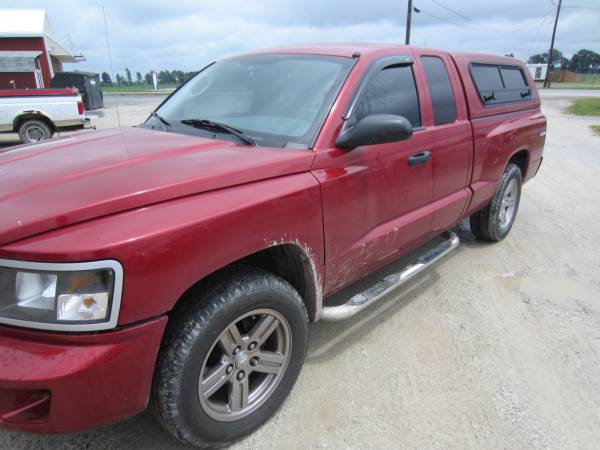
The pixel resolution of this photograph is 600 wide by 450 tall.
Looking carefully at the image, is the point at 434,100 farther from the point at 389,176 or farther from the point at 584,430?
the point at 584,430

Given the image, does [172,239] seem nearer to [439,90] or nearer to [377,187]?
[377,187]

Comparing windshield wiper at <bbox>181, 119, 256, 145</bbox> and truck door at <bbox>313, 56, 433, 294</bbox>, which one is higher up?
windshield wiper at <bbox>181, 119, 256, 145</bbox>

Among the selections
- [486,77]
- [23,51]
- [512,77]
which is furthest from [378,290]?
[23,51]

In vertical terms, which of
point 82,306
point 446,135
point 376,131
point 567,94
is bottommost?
point 567,94

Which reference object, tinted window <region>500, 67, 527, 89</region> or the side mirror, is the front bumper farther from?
tinted window <region>500, 67, 527, 89</region>

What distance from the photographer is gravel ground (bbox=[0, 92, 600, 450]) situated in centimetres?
225

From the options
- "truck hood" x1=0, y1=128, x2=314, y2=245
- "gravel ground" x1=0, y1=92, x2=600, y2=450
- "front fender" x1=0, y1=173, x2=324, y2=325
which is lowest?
"gravel ground" x1=0, y1=92, x2=600, y2=450

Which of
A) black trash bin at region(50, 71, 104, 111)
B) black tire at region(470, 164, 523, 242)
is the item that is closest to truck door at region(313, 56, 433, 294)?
black tire at region(470, 164, 523, 242)

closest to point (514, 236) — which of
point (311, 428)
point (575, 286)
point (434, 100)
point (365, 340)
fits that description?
point (575, 286)

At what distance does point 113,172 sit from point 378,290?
5.75 ft

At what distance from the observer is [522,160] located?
15.8ft

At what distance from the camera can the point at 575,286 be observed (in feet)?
12.5

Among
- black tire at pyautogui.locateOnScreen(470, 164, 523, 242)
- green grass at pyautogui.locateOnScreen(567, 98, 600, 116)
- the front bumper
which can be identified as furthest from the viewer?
green grass at pyautogui.locateOnScreen(567, 98, 600, 116)

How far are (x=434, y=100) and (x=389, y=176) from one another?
0.90 metres
